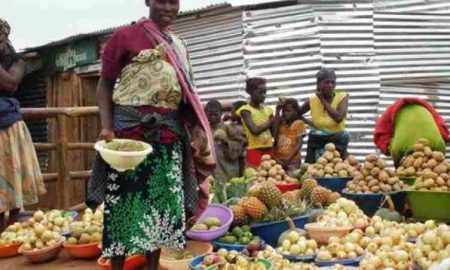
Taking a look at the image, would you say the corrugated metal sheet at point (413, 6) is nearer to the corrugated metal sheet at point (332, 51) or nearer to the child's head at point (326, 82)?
the corrugated metal sheet at point (332, 51)

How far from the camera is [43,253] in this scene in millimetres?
4934

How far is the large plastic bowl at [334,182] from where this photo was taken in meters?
6.14

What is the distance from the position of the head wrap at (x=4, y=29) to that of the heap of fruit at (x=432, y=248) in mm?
3836

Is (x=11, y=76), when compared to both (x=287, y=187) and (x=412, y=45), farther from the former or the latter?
(x=412, y=45)

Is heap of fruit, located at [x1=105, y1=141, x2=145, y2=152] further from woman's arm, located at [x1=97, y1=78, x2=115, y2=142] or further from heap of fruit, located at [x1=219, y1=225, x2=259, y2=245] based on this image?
heap of fruit, located at [x1=219, y1=225, x2=259, y2=245]

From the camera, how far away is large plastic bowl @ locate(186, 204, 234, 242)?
4582 millimetres

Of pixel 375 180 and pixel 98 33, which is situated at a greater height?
pixel 98 33

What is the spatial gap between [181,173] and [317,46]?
6589 millimetres

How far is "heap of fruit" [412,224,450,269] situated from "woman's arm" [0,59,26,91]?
358 cm

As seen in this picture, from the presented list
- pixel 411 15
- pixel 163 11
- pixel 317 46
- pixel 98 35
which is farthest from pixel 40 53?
pixel 163 11

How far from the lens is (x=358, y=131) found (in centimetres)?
985

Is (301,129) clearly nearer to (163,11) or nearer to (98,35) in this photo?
(163,11)

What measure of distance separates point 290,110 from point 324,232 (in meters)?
3.18

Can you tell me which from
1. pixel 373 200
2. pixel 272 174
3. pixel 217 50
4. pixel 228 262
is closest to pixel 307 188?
pixel 373 200
